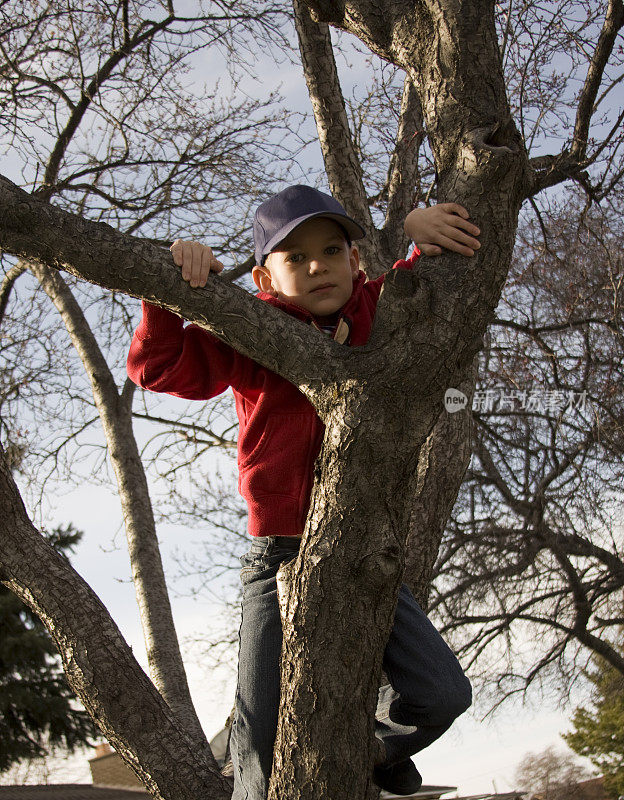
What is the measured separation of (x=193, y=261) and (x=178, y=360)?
0.41 m

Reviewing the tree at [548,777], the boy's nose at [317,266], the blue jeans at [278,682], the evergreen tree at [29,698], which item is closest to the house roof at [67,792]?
the evergreen tree at [29,698]

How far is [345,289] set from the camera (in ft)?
8.38

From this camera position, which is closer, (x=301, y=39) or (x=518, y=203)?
(x=518, y=203)

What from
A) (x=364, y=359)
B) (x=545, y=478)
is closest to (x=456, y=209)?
(x=364, y=359)

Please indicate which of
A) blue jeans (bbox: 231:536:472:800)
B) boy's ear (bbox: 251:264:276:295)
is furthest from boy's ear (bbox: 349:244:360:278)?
blue jeans (bbox: 231:536:472:800)

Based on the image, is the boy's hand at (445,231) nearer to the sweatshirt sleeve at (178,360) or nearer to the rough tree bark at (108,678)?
the sweatshirt sleeve at (178,360)

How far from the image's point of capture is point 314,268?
253 cm

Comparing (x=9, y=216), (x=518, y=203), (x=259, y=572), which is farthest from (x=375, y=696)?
(x=9, y=216)

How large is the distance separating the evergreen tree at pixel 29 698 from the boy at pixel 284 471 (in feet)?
39.8

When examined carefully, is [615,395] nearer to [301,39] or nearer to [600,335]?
[600,335]

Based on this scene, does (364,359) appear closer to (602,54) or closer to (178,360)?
(178,360)

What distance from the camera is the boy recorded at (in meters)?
2.16

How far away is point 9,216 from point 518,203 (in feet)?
4.28

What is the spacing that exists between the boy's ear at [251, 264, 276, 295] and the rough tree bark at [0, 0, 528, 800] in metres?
0.71
